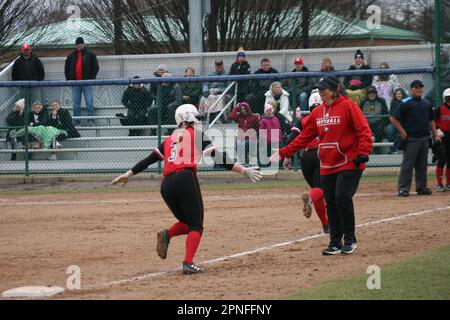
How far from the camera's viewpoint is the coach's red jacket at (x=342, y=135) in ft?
37.0

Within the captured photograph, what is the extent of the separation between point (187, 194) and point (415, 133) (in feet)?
26.5

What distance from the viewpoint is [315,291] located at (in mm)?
9281

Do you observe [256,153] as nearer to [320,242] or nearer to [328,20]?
[320,242]

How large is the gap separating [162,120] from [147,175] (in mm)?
1228

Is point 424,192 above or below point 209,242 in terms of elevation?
above

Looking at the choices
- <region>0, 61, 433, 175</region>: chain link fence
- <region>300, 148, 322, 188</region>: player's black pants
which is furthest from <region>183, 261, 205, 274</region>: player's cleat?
<region>0, 61, 433, 175</region>: chain link fence

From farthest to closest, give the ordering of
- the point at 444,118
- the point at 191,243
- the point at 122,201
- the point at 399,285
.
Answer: the point at 122,201, the point at 444,118, the point at 191,243, the point at 399,285

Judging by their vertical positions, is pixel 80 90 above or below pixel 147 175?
above

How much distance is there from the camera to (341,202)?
37.3 ft

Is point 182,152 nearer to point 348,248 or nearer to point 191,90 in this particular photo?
point 348,248

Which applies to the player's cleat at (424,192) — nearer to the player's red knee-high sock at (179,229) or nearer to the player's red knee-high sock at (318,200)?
the player's red knee-high sock at (318,200)

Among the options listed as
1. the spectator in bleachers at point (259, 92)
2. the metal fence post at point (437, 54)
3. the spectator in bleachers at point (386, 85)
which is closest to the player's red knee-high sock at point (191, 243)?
the metal fence post at point (437, 54)

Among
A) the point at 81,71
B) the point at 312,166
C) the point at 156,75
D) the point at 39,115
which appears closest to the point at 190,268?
the point at 312,166
